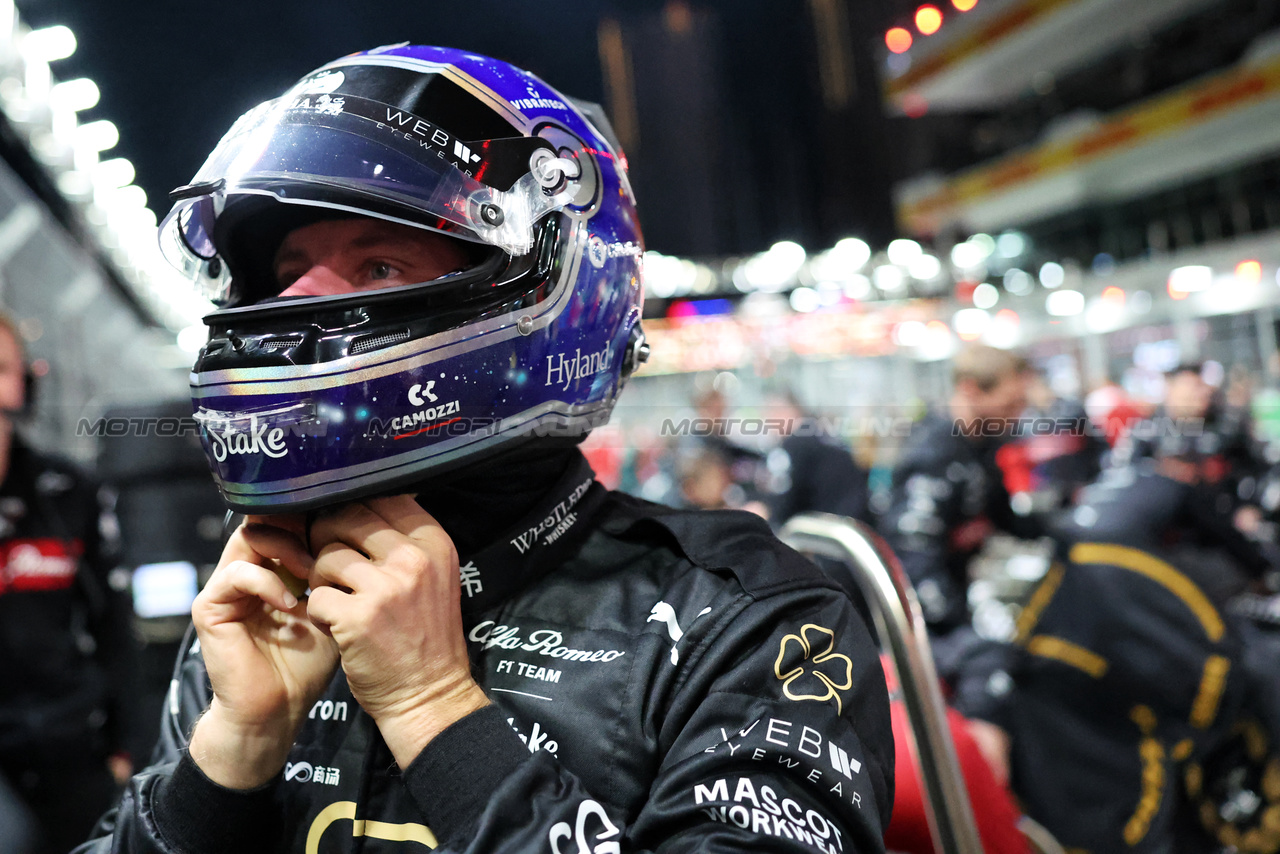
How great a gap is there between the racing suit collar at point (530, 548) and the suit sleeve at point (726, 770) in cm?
23

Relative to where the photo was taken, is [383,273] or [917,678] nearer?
[383,273]

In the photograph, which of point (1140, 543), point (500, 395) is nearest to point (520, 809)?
point (500, 395)

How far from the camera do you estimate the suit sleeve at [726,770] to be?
784 millimetres

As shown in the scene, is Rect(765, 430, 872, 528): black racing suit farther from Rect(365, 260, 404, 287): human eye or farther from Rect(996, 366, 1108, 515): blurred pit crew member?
Rect(365, 260, 404, 287): human eye

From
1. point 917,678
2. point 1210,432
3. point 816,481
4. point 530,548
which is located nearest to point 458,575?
point 530,548

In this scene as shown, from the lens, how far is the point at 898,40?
1933cm

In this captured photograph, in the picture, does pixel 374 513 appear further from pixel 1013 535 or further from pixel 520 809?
pixel 1013 535

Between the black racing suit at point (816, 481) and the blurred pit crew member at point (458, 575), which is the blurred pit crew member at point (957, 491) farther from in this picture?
the blurred pit crew member at point (458, 575)

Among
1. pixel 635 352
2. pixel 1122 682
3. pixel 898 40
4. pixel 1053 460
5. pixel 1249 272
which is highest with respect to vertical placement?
pixel 898 40

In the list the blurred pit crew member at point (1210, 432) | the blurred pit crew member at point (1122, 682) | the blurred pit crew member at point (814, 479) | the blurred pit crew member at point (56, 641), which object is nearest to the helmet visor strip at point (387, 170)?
the blurred pit crew member at point (56, 641)

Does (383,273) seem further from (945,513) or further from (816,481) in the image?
(816,481)

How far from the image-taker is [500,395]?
1041 mm

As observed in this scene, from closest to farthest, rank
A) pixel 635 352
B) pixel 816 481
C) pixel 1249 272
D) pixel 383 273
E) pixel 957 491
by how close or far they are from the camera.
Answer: pixel 383 273
pixel 635 352
pixel 957 491
pixel 816 481
pixel 1249 272

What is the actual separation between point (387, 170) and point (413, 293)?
17 cm
